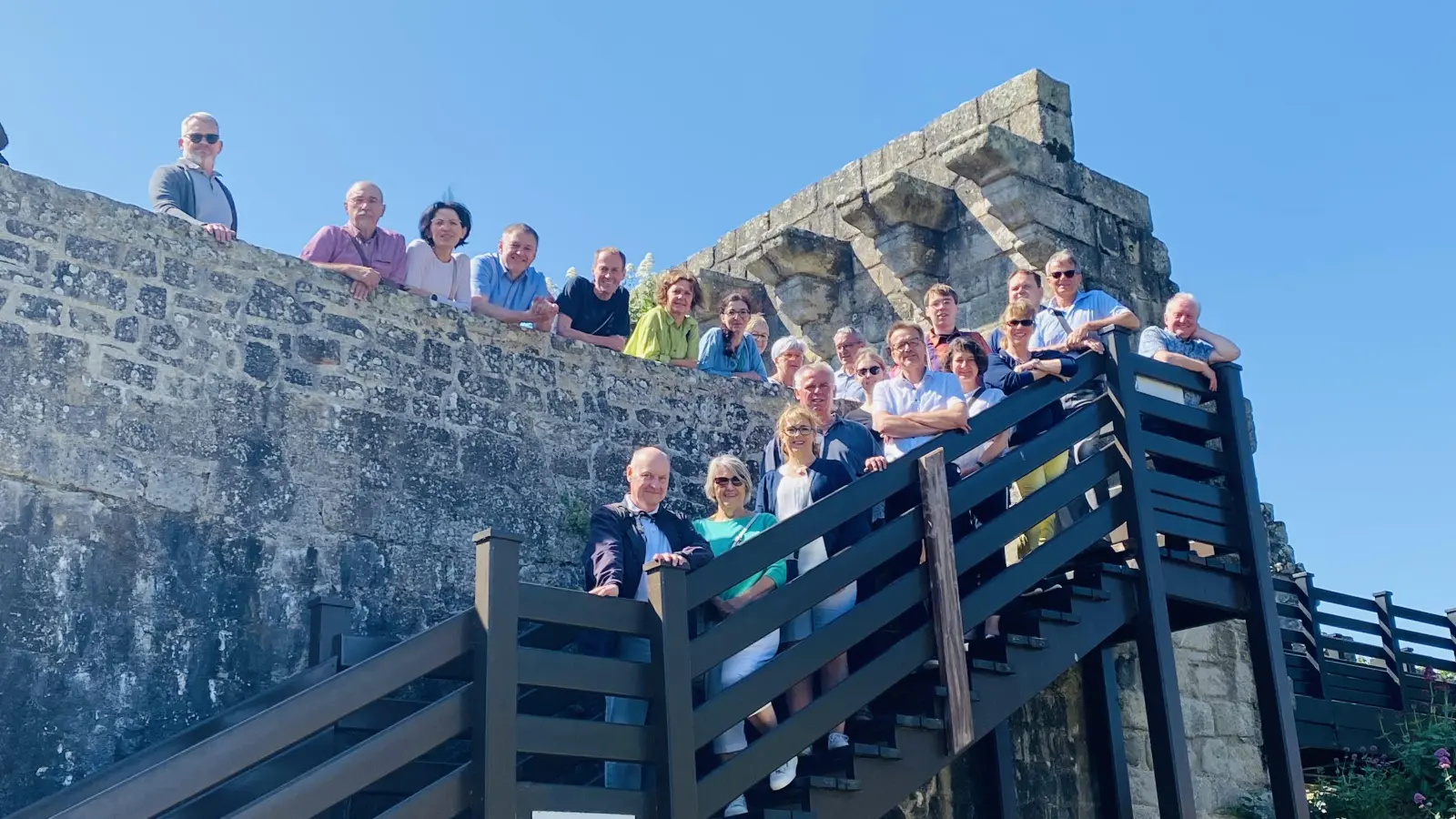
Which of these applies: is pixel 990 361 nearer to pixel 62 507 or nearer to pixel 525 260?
pixel 525 260

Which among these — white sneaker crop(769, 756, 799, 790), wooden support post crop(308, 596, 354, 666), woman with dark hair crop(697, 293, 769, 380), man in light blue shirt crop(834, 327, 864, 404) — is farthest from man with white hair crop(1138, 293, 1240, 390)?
wooden support post crop(308, 596, 354, 666)

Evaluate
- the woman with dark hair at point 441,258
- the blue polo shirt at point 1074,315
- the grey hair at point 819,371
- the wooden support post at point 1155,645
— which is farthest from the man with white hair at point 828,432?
the blue polo shirt at point 1074,315

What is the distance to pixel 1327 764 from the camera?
9336 millimetres

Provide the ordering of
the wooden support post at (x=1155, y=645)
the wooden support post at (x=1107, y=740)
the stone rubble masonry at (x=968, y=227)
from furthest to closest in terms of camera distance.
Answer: the stone rubble masonry at (x=968, y=227) < the wooden support post at (x=1107, y=740) < the wooden support post at (x=1155, y=645)

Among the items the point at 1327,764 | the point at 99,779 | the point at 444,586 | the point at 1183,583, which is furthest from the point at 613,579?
the point at 1327,764

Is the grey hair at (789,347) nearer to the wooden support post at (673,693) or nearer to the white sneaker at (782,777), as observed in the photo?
the white sneaker at (782,777)

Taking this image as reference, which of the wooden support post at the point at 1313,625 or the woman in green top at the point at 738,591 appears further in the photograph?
the wooden support post at the point at 1313,625

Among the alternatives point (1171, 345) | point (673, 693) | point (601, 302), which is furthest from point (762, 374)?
point (673, 693)

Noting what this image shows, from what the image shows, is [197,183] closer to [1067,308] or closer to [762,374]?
[762,374]

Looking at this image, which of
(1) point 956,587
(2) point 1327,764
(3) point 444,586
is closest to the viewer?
(1) point 956,587

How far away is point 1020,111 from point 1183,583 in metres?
3.81

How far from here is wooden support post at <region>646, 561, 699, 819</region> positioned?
457 cm

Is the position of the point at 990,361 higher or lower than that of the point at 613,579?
higher

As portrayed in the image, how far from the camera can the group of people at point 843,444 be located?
5305 mm
